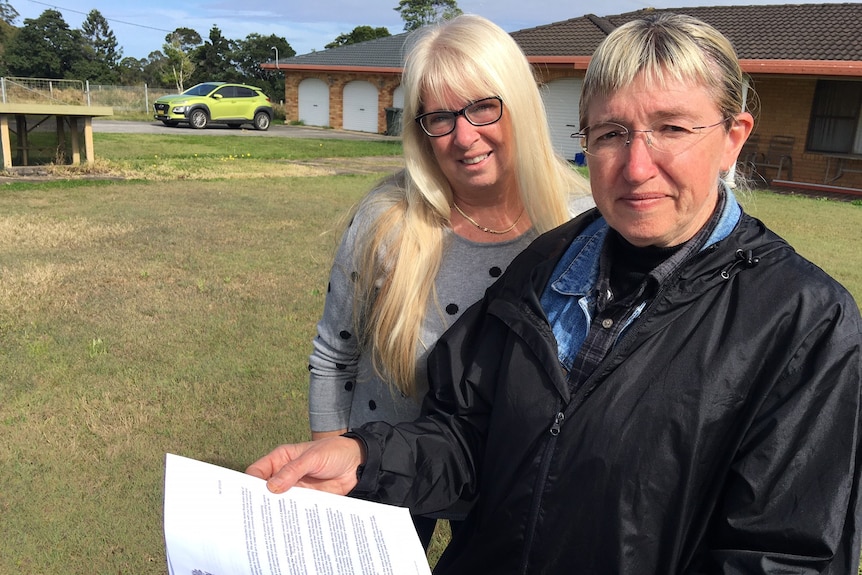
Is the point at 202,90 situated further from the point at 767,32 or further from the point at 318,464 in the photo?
the point at 318,464

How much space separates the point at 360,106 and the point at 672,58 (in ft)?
101

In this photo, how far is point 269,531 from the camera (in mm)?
1310

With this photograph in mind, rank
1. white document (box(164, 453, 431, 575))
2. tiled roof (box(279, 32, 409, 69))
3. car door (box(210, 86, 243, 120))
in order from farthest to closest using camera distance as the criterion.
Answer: tiled roof (box(279, 32, 409, 69)), car door (box(210, 86, 243, 120)), white document (box(164, 453, 431, 575))

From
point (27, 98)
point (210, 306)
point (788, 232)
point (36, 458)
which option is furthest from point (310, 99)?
point (36, 458)

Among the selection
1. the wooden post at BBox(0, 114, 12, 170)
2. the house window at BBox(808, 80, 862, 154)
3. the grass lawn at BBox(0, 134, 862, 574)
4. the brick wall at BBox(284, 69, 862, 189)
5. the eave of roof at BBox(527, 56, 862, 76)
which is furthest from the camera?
the brick wall at BBox(284, 69, 862, 189)

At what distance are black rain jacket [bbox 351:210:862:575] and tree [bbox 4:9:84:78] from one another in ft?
193

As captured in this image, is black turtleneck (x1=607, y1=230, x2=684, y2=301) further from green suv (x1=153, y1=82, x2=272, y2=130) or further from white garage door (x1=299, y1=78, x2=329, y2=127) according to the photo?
white garage door (x1=299, y1=78, x2=329, y2=127)

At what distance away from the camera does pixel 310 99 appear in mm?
32844

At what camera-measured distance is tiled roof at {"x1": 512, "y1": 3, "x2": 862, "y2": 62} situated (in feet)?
51.6

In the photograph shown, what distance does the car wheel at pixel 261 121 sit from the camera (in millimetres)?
26656

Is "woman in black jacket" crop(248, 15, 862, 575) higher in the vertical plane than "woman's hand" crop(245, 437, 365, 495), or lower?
higher

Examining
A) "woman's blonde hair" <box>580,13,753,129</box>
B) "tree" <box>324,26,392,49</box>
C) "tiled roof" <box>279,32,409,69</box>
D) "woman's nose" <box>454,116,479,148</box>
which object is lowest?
"woman's nose" <box>454,116,479,148</box>

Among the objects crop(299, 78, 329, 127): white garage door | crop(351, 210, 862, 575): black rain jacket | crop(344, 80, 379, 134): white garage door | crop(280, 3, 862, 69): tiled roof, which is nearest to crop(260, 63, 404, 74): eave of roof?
crop(344, 80, 379, 134): white garage door

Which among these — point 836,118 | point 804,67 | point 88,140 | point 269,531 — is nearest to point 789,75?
point 804,67
